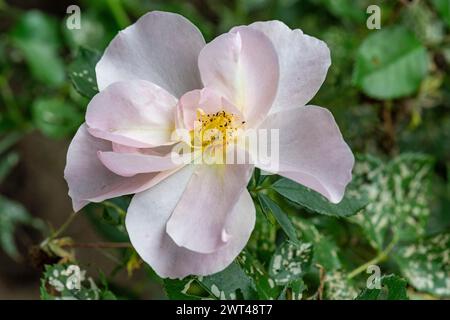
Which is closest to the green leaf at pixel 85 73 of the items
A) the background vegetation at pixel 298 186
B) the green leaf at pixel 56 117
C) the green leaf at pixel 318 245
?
the background vegetation at pixel 298 186

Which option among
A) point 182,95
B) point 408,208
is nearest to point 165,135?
point 182,95

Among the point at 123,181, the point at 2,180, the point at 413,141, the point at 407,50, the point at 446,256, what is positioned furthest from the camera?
the point at 2,180

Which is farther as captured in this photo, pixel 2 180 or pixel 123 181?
pixel 2 180

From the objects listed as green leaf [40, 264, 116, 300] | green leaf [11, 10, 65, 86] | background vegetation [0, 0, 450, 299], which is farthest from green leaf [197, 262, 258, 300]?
green leaf [11, 10, 65, 86]

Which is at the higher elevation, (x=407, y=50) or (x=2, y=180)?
(x=407, y=50)

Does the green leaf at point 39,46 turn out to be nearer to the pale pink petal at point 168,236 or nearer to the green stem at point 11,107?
the green stem at point 11,107

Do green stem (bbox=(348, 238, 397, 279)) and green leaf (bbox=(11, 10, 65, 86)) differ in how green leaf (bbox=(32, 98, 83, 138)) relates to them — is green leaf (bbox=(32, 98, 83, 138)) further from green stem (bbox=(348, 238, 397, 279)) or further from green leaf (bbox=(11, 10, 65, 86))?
green stem (bbox=(348, 238, 397, 279))
